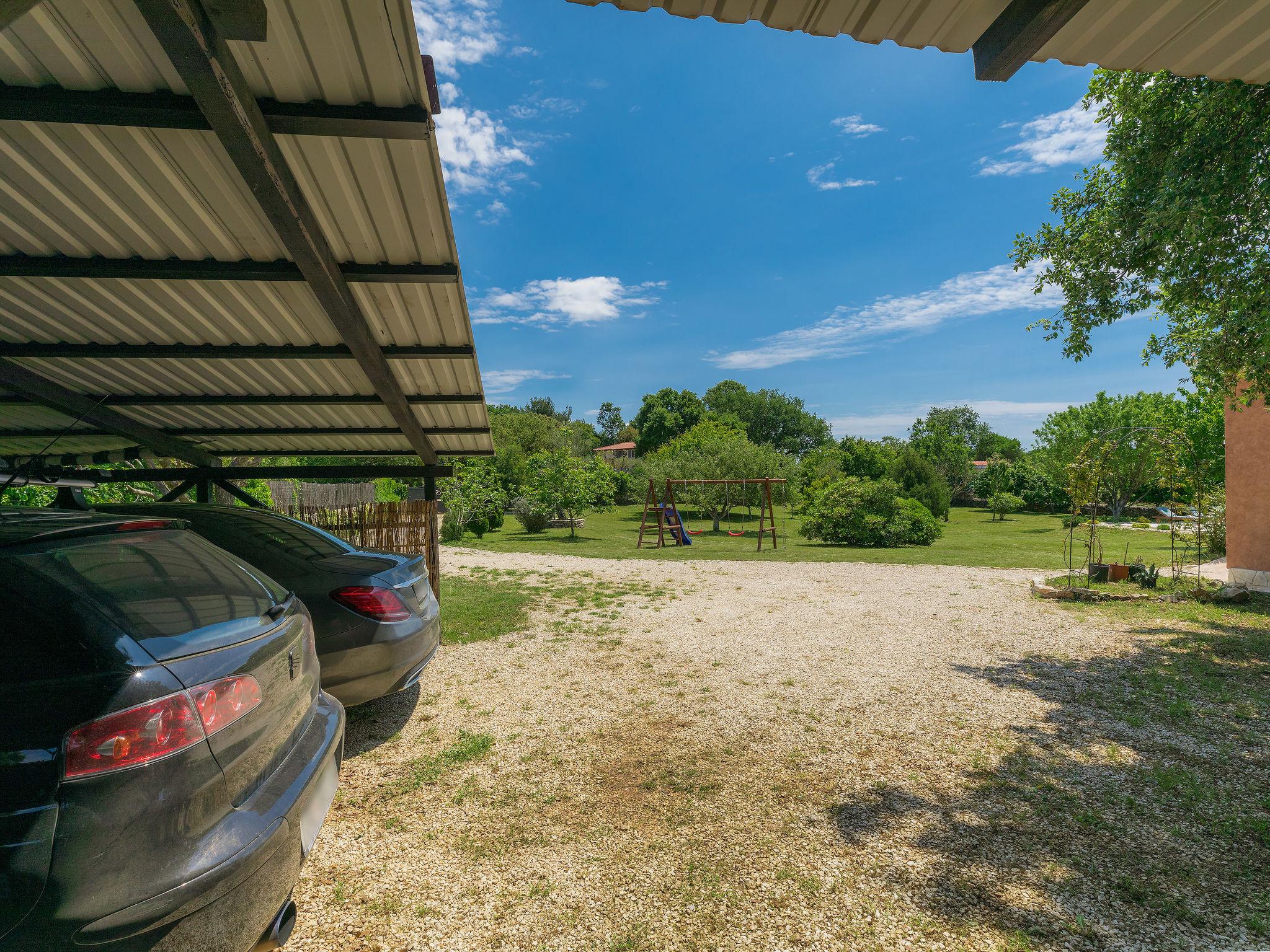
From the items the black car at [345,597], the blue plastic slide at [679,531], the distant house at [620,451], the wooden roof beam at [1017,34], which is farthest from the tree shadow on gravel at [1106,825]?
the distant house at [620,451]

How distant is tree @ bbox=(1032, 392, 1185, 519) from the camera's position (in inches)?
1320

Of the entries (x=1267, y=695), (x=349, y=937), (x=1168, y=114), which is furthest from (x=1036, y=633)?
(x=349, y=937)

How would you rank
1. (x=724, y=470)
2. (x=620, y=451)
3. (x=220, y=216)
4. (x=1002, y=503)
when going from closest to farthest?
(x=220, y=216), (x=724, y=470), (x=1002, y=503), (x=620, y=451)

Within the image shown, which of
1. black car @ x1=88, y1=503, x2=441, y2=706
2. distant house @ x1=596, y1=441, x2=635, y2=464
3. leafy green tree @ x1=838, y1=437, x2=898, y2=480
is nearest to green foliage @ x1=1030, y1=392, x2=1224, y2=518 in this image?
leafy green tree @ x1=838, y1=437, x2=898, y2=480

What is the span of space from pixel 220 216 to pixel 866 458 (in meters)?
36.1

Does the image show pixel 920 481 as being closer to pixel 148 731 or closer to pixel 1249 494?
pixel 1249 494

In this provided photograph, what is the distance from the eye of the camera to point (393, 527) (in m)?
8.41

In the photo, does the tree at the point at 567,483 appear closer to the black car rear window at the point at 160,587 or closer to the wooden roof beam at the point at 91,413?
the wooden roof beam at the point at 91,413

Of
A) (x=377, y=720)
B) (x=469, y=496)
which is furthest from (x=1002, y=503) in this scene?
(x=377, y=720)

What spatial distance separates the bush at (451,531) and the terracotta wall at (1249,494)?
20075 mm

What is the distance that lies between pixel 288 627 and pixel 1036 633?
28.1 ft

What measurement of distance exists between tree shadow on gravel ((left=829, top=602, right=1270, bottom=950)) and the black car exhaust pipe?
255 cm

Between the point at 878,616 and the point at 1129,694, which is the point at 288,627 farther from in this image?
the point at 878,616

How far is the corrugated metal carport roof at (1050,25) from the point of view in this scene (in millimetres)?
1996
